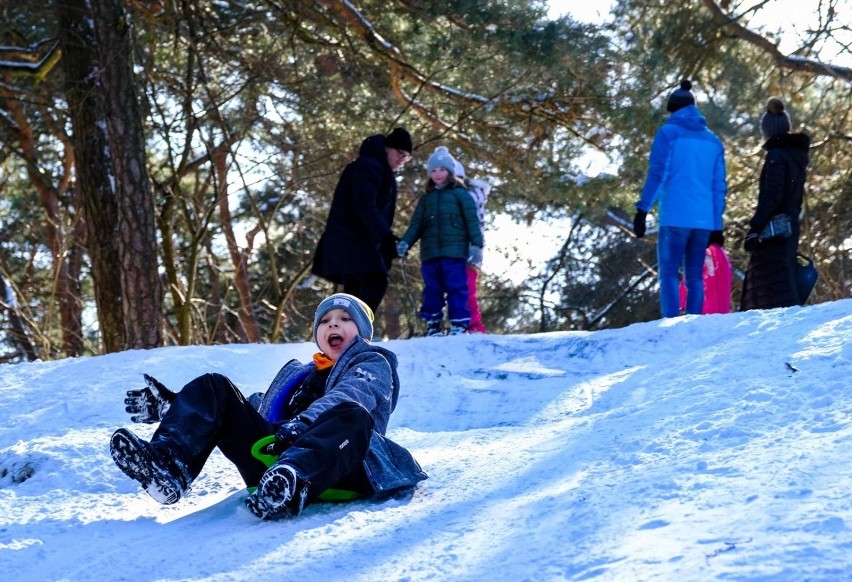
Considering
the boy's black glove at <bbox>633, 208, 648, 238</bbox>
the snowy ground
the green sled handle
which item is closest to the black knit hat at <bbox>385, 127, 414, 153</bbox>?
the boy's black glove at <bbox>633, 208, 648, 238</bbox>

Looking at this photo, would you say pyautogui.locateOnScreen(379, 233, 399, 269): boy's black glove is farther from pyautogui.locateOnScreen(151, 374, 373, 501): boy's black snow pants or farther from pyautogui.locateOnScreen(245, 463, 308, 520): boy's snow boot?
pyautogui.locateOnScreen(245, 463, 308, 520): boy's snow boot

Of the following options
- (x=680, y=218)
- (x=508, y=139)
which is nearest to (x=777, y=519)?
(x=680, y=218)

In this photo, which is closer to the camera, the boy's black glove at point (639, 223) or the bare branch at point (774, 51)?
the boy's black glove at point (639, 223)

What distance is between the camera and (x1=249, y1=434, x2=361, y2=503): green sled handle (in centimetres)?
359

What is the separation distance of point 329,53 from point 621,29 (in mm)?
2856

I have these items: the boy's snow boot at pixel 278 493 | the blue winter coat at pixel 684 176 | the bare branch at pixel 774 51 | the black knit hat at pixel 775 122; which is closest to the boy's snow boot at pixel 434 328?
the blue winter coat at pixel 684 176

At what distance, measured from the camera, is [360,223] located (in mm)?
7215

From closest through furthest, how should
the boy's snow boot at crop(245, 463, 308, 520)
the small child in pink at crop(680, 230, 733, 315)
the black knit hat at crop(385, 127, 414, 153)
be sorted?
the boy's snow boot at crop(245, 463, 308, 520) → the black knit hat at crop(385, 127, 414, 153) → the small child in pink at crop(680, 230, 733, 315)

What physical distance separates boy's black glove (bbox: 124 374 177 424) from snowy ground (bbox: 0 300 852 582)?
341 mm

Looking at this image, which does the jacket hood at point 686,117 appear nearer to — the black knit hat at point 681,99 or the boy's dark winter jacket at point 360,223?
the black knit hat at point 681,99

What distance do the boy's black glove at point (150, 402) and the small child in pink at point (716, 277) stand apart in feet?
14.6

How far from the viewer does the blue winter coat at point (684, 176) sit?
694 cm

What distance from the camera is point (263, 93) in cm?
1104

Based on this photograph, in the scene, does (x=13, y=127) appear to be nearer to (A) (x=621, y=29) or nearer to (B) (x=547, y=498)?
(A) (x=621, y=29)
